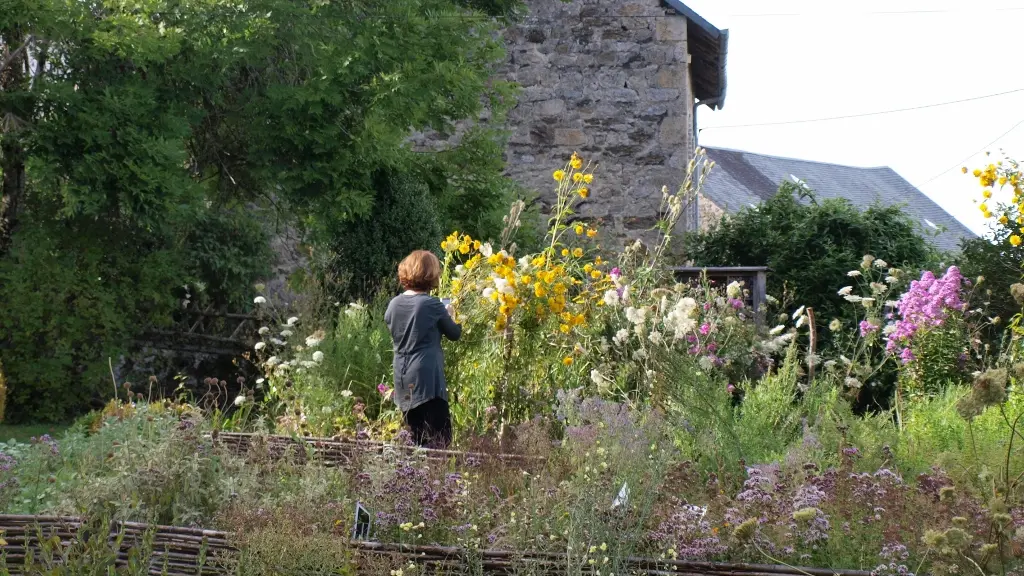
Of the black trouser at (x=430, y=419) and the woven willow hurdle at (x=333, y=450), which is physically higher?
the black trouser at (x=430, y=419)

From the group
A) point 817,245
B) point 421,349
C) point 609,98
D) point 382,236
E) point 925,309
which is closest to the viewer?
point 421,349

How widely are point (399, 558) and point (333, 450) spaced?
1406 mm

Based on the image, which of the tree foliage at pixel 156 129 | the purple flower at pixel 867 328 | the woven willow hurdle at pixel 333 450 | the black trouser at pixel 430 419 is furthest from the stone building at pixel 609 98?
the woven willow hurdle at pixel 333 450

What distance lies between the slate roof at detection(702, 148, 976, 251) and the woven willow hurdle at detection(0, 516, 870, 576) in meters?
20.2

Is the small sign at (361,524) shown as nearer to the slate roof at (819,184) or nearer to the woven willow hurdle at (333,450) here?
the woven willow hurdle at (333,450)

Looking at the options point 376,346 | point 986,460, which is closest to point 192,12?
point 376,346

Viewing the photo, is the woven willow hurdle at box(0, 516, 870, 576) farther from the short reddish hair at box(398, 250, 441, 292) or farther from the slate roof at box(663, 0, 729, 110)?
the slate roof at box(663, 0, 729, 110)

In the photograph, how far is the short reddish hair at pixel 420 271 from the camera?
5.70 meters

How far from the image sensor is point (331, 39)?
9.44 metres

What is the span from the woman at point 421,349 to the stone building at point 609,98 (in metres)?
7.04

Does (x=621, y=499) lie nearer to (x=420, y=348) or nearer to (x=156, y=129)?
(x=420, y=348)

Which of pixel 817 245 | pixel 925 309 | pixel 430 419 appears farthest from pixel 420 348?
pixel 817 245

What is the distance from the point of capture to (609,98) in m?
12.6

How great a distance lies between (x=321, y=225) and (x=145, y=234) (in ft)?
5.32
